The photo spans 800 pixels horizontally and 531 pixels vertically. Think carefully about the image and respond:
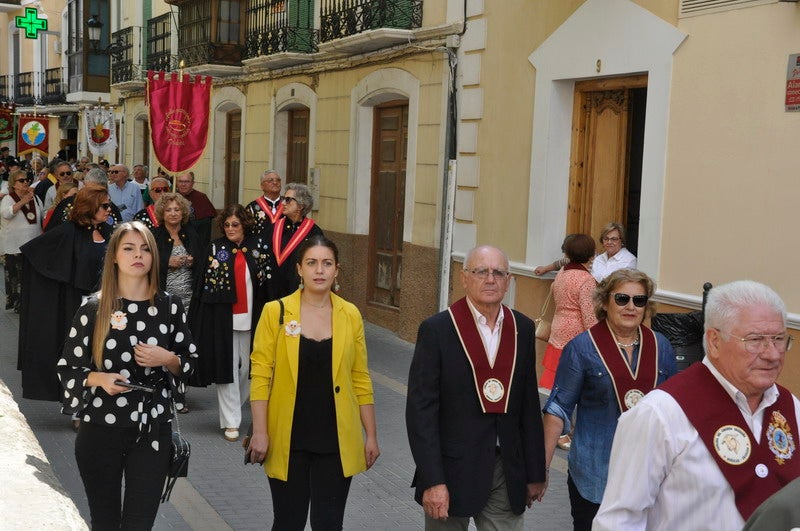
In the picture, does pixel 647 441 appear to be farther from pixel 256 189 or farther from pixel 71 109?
pixel 71 109

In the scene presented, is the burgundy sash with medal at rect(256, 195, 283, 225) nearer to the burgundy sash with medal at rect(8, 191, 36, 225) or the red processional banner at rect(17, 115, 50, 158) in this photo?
the burgundy sash with medal at rect(8, 191, 36, 225)

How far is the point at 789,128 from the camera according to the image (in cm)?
827

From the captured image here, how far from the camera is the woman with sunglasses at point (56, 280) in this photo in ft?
28.3

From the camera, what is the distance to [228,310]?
28.2ft

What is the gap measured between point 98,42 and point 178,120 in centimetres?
2191

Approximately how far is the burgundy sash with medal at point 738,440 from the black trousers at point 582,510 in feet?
5.52

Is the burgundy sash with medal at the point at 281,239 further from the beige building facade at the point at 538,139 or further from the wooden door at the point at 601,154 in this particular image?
the wooden door at the point at 601,154

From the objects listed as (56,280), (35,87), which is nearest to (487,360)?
(56,280)

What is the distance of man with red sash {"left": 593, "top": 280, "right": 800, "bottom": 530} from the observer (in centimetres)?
313

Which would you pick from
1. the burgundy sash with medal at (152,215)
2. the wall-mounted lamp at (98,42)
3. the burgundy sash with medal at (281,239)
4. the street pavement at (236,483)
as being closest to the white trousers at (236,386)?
the street pavement at (236,483)

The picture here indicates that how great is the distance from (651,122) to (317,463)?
18.6 ft

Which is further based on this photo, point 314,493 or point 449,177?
point 449,177

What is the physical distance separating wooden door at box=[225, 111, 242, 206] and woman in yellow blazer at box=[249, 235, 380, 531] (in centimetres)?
1668

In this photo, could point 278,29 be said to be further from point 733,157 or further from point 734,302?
point 734,302
